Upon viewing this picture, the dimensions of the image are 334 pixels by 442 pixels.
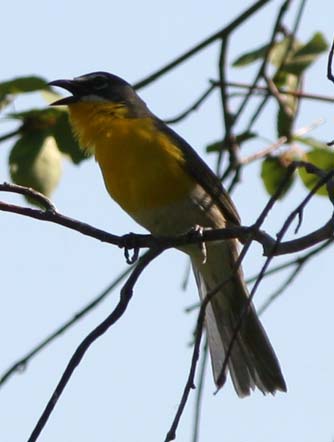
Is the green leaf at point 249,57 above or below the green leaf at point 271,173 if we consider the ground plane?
above

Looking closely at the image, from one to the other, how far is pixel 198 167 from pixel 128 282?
2.56 meters

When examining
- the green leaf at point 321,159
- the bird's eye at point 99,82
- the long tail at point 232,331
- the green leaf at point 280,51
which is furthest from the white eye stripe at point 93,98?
the green leaf at point 321,159

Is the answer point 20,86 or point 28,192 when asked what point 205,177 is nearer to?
point 20,86

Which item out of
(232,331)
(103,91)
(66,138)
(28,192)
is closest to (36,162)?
(66,138)

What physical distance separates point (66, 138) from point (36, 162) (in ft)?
0.70

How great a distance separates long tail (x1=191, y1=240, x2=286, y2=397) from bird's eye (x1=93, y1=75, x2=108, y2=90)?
127 centimetres

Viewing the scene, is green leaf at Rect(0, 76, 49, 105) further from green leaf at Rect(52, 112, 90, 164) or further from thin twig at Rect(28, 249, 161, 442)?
thin twig at Rect(28, 249, 161, 442)

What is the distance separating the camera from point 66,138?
3.96 metres

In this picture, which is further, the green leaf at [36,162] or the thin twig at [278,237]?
the green leaf at [36,162]

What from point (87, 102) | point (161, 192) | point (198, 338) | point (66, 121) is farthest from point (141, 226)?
point (198, 338)

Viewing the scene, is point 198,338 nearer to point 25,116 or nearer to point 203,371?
point 203,371

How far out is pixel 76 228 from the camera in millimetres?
3385

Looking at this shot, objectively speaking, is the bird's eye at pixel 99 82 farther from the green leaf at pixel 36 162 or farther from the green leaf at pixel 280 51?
the green leaf at pixel 280 51

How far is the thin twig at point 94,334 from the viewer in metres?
2.47
